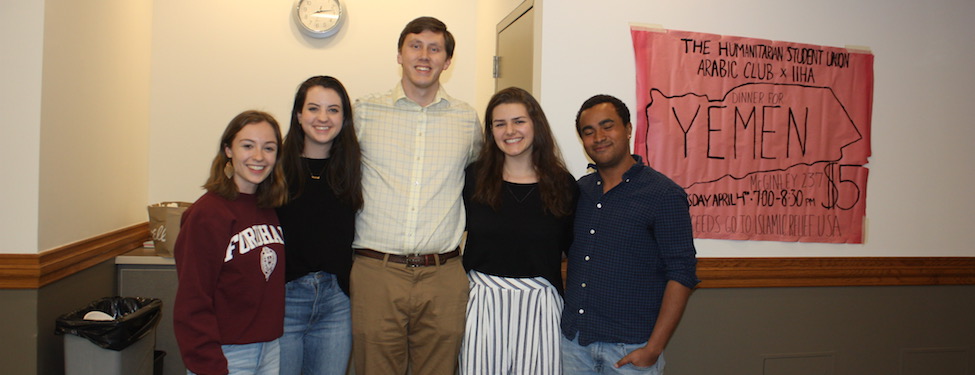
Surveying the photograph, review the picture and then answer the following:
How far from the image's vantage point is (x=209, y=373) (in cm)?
149

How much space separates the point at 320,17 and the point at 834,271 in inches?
128

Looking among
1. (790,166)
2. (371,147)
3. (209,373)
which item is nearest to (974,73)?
(790,166)

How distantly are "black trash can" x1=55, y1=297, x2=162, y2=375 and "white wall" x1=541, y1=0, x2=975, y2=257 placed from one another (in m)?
1.96

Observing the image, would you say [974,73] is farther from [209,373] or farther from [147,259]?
[147,259]

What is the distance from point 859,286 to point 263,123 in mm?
2797

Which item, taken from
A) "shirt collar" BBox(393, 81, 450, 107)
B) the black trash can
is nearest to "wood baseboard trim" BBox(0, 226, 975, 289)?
the black trash can

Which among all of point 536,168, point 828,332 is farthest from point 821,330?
point 536,168

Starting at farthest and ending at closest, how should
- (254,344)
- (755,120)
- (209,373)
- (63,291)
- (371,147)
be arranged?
(755,120) < (63,291) < (371,147) < (254,344) < (209,373)

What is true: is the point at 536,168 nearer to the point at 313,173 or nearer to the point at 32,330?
the point at 313,173

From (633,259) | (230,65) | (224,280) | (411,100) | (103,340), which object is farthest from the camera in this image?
(230,65)

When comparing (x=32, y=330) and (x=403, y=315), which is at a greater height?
(x=403, y=315)

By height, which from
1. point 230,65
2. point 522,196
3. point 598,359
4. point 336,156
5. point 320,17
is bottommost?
point 598,359

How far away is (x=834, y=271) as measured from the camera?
2717 millimetres

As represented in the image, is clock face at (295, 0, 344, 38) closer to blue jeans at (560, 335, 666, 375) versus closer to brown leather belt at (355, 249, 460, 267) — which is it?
brown leather belt at (355, 249, 460, 267)
